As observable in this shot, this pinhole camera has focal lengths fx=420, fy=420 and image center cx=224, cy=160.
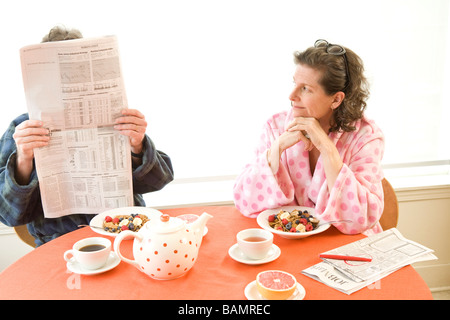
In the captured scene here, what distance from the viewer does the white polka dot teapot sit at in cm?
104

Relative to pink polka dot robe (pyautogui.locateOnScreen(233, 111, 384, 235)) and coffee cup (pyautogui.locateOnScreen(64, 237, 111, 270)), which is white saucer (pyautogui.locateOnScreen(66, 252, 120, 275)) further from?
pink polka dot robe (pyautogui.locateOnScreen(233, 111, 384, 235))

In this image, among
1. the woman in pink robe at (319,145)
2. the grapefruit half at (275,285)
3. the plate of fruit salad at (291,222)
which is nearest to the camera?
the grapefruit half at (275,285)

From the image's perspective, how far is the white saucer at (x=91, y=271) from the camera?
114 centimetres

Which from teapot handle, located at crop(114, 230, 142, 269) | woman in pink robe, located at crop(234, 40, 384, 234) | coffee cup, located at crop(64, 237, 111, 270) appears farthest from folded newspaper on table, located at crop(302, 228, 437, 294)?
coffee cup, located at crop(64, 237, 111, 270)

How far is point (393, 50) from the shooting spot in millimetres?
2330

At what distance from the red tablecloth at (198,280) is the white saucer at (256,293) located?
2cm

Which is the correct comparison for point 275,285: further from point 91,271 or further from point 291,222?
point 91,271

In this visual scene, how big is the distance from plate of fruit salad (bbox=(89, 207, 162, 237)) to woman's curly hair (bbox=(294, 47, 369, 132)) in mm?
799

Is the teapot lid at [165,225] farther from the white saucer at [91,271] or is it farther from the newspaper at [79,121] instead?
the newspaper at [79,121]

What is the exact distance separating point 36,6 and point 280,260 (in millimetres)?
1754

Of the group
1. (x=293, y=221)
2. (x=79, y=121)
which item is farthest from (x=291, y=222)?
(x=79, y=121)

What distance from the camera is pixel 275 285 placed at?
987mm

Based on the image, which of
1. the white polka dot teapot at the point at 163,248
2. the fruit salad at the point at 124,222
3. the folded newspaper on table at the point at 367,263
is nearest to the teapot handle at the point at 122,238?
the white polka dot teapot at the point at 163,248
